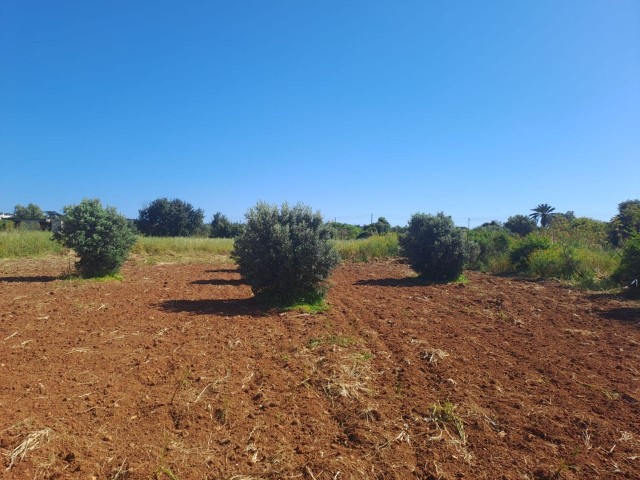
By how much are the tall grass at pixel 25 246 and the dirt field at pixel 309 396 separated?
576 inches

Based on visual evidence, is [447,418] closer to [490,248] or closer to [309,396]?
[309,396]

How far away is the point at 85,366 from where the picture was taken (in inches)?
180

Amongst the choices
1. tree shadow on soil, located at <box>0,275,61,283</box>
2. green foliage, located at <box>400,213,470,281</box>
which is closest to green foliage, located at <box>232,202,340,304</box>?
green foliage, located at <box>400,213,470,281</box>

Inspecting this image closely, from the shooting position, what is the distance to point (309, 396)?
3996mm

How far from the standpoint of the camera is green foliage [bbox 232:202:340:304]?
7.87m

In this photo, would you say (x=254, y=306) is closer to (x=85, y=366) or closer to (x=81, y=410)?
(x=85, y=366)

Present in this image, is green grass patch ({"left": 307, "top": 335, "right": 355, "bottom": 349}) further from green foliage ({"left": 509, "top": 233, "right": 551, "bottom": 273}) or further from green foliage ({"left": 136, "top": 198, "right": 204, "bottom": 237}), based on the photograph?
green foliage ({"left": 136, "top": 198, "right": 204, "bottom": 237})

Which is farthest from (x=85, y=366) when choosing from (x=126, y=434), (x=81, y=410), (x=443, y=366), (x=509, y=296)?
(x=509, y=296)

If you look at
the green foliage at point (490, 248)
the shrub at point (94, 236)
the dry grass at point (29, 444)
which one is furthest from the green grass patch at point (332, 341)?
the green foliage at point (490, 248)

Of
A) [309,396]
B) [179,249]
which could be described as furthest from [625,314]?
[179,249]

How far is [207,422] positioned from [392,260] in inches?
832

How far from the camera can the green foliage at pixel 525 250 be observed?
1733 centimetres

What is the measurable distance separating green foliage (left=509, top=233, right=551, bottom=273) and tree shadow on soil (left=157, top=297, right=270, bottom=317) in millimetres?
12588

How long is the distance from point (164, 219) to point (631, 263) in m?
44.7
